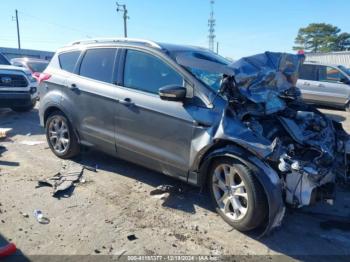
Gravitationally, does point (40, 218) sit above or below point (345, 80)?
below

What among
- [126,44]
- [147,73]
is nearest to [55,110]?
[126,44]

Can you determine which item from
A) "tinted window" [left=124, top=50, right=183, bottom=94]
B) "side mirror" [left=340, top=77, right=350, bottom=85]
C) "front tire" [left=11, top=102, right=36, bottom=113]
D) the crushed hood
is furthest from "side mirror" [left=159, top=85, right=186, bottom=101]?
"side mirror" [left=340, top=77, right=350, bottom=85]

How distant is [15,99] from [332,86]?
33.0 ft

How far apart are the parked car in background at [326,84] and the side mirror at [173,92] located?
29.3 feet

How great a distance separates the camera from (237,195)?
3.80 m

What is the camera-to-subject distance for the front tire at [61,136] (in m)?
5.73

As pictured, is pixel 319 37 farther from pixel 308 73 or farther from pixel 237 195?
pixel 237 195

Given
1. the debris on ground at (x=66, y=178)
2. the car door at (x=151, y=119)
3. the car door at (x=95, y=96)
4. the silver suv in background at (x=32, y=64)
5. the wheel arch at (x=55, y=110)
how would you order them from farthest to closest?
the silver suv in background at (x=32, y=64), the wheel arch at (x=55, y=110), the car door at (x=95, y=96), the debris on ground at (x=66, y=178), the car door at (x=151, y=119)

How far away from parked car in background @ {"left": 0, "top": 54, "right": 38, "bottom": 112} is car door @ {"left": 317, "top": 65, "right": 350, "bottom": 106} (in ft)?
30.8

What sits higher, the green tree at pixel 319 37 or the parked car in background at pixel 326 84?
the green tree at pixel 319 37

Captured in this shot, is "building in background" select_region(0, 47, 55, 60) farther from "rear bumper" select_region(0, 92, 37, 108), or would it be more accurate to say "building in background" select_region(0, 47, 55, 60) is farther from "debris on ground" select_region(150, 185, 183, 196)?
"debris on ground" select_region(150, 185, 183, 196)

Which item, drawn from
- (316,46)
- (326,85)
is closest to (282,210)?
(326,85)

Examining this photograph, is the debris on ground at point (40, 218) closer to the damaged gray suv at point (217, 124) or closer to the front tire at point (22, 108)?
the damaged gray suv at point (217, 124)

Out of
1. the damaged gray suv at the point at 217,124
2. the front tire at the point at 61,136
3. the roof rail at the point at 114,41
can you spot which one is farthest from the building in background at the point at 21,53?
the damaged gray suv at the point at 217,124
